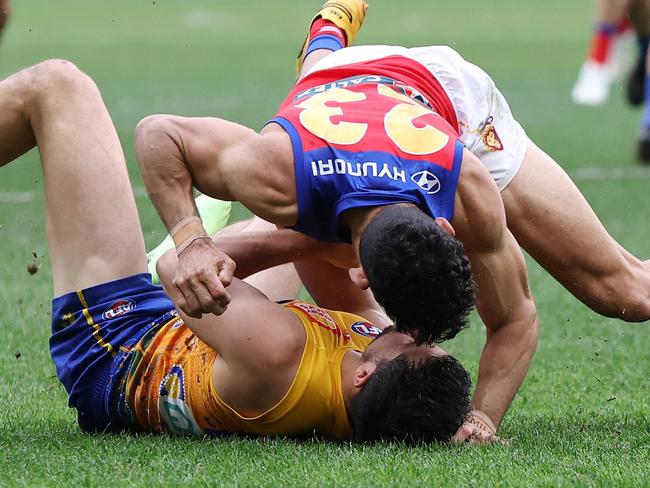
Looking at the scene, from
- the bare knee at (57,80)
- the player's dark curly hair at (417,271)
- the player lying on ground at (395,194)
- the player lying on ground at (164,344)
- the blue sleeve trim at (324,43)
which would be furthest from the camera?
the blue sleeve trim at (324,43)

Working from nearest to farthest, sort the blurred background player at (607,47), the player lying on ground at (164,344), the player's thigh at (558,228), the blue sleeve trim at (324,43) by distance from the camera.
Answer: the player lying on ground at (164,344)
the player's thigh at (558,228)
the blue sleeve trim at (324,43)
the blurred background player at (607,47)

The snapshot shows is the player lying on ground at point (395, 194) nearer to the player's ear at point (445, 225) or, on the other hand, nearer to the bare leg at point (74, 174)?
the player's ear at point (445, 225)

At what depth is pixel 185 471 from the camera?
372 centimetres

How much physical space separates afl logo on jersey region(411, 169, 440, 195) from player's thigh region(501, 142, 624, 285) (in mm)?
911

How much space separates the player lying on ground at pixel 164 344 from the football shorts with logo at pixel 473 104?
837mm

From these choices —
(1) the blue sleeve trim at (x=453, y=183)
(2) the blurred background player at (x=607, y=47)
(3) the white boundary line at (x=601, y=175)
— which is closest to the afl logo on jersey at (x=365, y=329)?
(1) the blue sleeve trim at (x=453, y=183)

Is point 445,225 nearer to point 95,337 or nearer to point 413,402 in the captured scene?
point 413,402

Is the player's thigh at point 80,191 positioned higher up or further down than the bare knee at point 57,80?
further down

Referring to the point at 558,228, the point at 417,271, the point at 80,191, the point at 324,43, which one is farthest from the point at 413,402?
the point at 324,43

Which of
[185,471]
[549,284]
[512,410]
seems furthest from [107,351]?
[549,284]

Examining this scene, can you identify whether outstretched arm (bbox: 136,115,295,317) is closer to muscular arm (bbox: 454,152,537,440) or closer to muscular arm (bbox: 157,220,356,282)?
muscular arm (bbox: 157,220,356,282)

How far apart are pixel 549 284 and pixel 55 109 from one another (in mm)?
3618

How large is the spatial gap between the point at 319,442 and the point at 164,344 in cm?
59

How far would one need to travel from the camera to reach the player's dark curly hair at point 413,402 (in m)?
3.88
